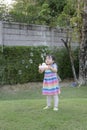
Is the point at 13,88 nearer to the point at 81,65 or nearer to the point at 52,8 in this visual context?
the point at 81,65

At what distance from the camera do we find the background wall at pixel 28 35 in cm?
1684

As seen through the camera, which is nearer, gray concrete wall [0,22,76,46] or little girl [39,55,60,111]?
little girl [39,55,60,111]

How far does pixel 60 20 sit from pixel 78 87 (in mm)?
4453

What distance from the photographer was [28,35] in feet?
58.8

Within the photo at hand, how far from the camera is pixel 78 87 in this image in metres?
17.8

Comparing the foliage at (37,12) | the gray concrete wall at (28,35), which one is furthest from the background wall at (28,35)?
the foliage at (37,12)

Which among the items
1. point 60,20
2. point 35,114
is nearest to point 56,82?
point 35,114

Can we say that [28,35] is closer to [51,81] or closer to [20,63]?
[20,63]

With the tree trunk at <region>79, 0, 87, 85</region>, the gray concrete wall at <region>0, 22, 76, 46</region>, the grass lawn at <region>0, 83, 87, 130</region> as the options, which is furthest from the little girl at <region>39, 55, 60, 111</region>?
the tree trunk at <region>79, 0, 87, 85</region>

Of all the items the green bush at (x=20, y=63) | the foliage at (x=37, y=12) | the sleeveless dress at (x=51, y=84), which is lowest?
the green bush at (x=20, y=63)

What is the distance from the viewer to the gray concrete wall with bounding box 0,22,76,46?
16844 millimetres

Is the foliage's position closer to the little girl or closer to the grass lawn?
the grass lawn

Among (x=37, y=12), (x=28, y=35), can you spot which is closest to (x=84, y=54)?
(x=28, y=35)

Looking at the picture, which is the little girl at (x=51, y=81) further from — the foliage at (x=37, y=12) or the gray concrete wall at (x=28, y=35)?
the foliage at (x=37, y=12)
